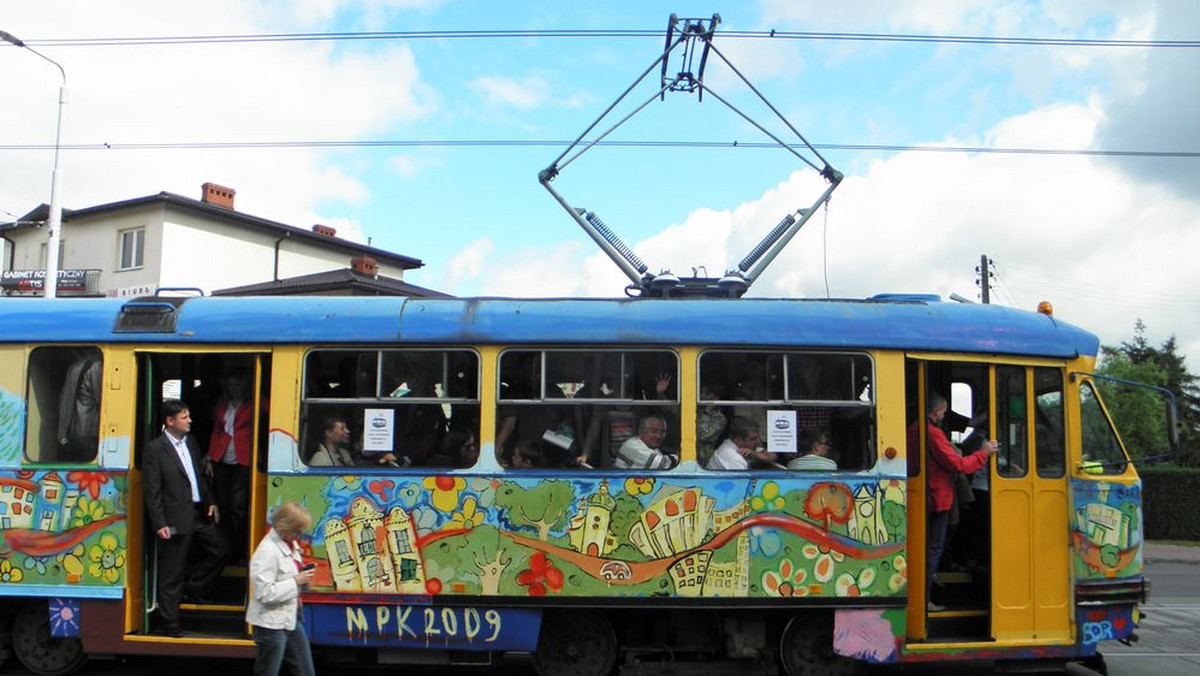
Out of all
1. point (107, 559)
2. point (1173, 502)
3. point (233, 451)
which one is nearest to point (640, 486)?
point (233, 451)

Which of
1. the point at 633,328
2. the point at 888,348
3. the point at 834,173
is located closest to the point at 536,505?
the point at 633,328

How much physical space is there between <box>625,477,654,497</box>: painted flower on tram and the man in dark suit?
329 cm

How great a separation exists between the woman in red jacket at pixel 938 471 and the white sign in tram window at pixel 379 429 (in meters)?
4.01

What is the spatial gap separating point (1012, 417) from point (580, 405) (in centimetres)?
328

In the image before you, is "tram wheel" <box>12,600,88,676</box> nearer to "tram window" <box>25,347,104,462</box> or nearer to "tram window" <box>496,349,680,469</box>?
"tram window" <box>25,347,104,462</box>

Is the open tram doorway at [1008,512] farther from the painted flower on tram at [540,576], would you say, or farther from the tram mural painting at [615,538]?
the painted flower on tram at [540,576]

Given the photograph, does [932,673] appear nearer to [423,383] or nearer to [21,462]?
[423,383]

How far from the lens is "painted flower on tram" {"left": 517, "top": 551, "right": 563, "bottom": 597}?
7023mm

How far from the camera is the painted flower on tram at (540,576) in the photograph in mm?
7023

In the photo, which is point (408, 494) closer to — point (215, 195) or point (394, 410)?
point (394, 410)

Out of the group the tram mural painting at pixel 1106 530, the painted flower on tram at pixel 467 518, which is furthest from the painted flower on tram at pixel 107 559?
the tram mural painting at pixel 1106 530

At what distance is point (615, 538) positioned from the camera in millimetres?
7027

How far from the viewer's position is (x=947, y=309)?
7.39 meters

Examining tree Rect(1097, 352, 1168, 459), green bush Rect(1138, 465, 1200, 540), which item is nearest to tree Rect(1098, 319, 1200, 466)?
tree Rect(1097, 352, 1168, 459)
